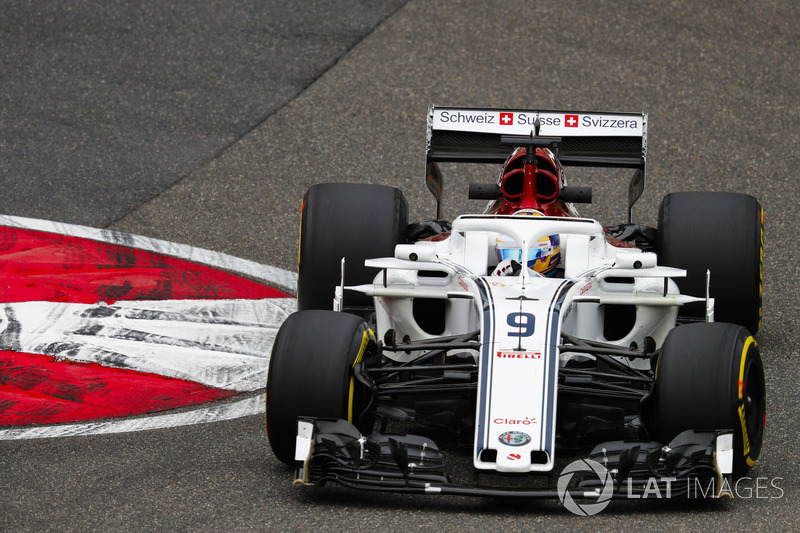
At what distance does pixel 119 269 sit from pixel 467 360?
440 centimetres

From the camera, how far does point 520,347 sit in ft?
21.6

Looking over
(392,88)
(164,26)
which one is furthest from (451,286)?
(164,26)

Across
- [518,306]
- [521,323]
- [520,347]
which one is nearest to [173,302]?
[518,306]

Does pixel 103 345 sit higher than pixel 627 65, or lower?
lower

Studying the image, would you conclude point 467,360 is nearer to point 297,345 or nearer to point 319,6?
point 297,345

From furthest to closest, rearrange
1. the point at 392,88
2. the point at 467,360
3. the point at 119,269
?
the point at 392,88, the point at 119,269, the point at 467,360

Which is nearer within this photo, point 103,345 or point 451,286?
point 451,286

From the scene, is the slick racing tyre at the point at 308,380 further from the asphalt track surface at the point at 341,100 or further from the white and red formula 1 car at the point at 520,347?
the asphalt track surface at the point at 341,100

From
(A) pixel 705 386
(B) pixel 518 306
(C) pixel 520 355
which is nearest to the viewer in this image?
(A) pixel 705 386

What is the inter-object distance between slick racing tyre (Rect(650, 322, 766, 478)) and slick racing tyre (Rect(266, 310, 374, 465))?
4.93ft

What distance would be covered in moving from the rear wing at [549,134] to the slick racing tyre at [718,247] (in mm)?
863

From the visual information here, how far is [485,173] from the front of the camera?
44.4 feet

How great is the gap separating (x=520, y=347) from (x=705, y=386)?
0.89 m

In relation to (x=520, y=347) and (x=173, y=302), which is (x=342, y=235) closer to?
(x=173, y=302)
